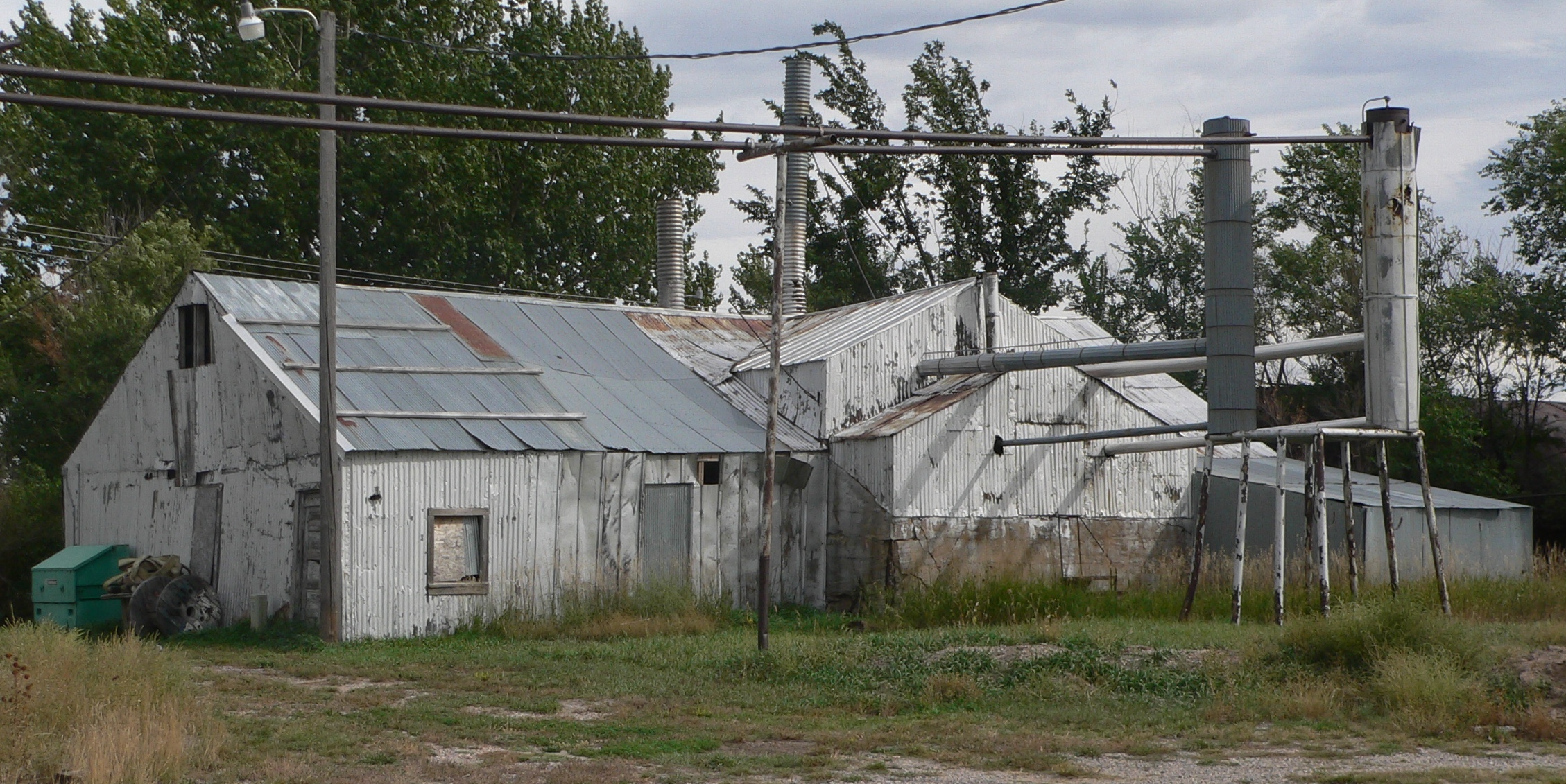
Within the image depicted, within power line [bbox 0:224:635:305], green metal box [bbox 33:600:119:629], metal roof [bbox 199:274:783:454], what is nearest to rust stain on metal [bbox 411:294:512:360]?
metal roof [bbox 199:274:783:454]

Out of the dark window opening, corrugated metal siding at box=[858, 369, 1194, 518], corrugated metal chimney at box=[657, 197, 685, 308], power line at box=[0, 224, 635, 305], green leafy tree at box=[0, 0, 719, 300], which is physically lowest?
corrugated metal siding at box=[858, 369, 1194, 518]

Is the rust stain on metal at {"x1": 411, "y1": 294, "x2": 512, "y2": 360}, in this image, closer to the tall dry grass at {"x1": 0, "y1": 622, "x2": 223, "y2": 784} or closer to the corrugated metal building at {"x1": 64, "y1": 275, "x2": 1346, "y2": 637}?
the corrugated metal building at {"x1": 64, "y1": 275, "x2": 1346, "y2": 637}

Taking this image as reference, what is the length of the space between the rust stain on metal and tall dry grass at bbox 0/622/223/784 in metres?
10.2

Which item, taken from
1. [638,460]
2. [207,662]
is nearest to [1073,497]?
[638,460]

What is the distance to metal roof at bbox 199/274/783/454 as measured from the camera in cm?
2014

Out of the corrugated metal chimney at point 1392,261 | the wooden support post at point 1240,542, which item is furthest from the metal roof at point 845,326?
the corrugated metal chimney at point 1392,261

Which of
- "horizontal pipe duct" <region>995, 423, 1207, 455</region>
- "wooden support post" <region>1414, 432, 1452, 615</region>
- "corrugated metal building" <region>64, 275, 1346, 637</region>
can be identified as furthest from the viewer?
"horizontal pipe duct" <region>995, 423, 1207, 455</region>

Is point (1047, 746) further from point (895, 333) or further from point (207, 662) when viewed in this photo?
point (895, 333)

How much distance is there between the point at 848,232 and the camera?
43.8 metres

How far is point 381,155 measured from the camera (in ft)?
128

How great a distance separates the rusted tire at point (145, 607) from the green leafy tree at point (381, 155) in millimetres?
18496

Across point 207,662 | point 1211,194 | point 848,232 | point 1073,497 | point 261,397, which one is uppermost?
point 848,232

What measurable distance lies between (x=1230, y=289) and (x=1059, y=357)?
3923 mm

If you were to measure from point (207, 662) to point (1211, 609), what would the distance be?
12.0m
